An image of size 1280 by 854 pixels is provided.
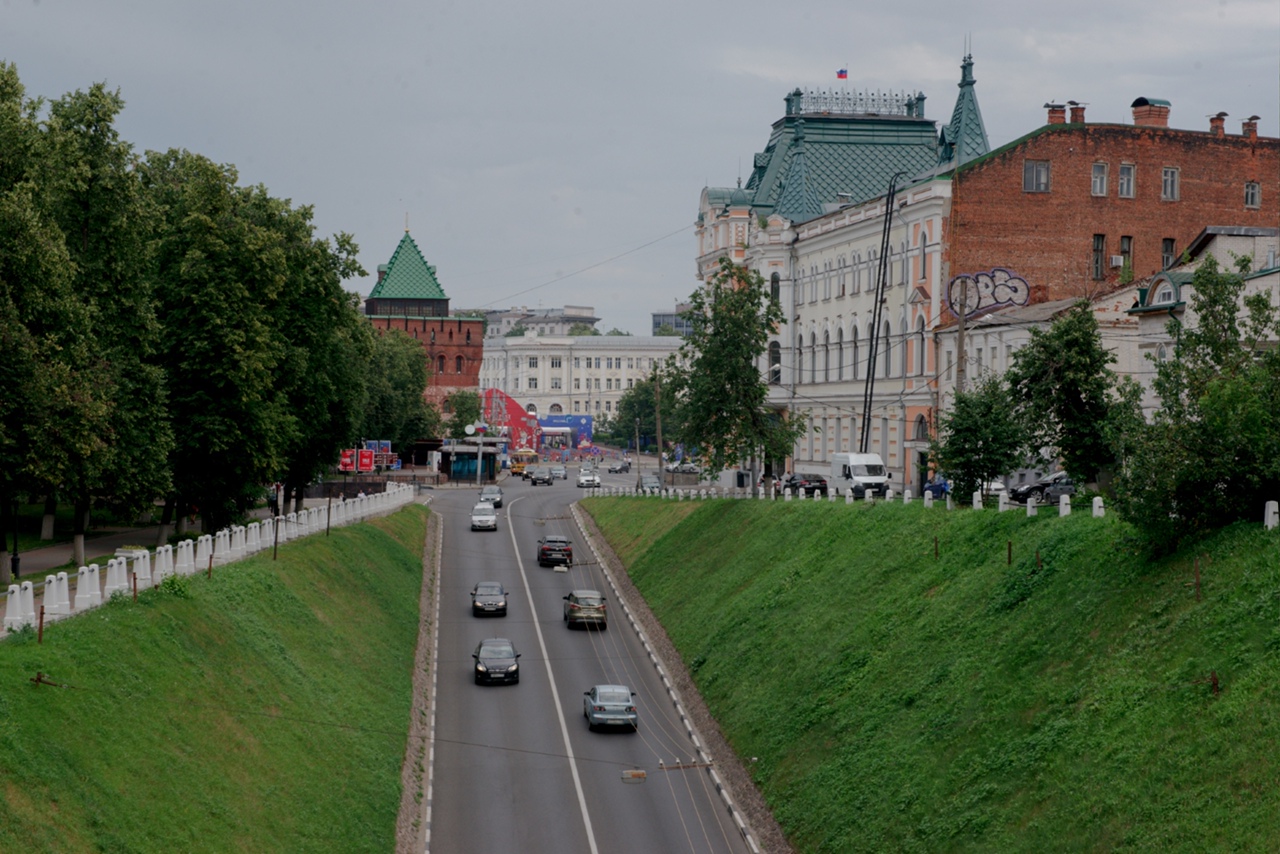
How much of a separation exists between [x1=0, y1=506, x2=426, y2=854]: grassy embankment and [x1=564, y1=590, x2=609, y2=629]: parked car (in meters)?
10.9

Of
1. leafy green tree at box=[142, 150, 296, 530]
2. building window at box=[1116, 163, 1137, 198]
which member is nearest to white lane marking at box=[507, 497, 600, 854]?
leafy green tree at box=[142, 150, 296, 530]

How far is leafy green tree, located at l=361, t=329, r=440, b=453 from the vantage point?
107938mm

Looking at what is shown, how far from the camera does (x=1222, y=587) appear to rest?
99.4 feet

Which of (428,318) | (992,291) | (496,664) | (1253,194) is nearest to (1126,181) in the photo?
(1253,194)

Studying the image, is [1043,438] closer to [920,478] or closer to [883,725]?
[883,725]

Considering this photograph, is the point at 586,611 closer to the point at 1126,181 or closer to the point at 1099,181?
the point at 1099,181

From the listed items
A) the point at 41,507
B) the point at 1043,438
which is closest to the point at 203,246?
the point at 41,507

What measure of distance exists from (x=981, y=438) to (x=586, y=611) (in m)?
18.7

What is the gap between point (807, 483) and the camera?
271 feet

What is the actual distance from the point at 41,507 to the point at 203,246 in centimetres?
2196

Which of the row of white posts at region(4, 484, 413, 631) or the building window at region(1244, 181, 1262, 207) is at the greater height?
the building window at region(1244, 181, 1262, 207)

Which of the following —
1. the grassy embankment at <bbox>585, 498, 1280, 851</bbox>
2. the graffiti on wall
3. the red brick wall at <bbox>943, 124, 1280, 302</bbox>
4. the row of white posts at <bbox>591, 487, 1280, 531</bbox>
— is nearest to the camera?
the grassy embankment at <bbox>585, 498, 1280, 851</bbox>

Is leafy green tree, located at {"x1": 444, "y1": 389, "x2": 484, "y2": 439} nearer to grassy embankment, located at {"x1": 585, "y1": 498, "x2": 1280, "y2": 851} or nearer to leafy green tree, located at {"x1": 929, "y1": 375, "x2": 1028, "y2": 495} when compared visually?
grassy embankment, located at {"x1": 585, "y1": 498, "x2": 1280, "y2": 851}

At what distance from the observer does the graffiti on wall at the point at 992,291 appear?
8025cm
